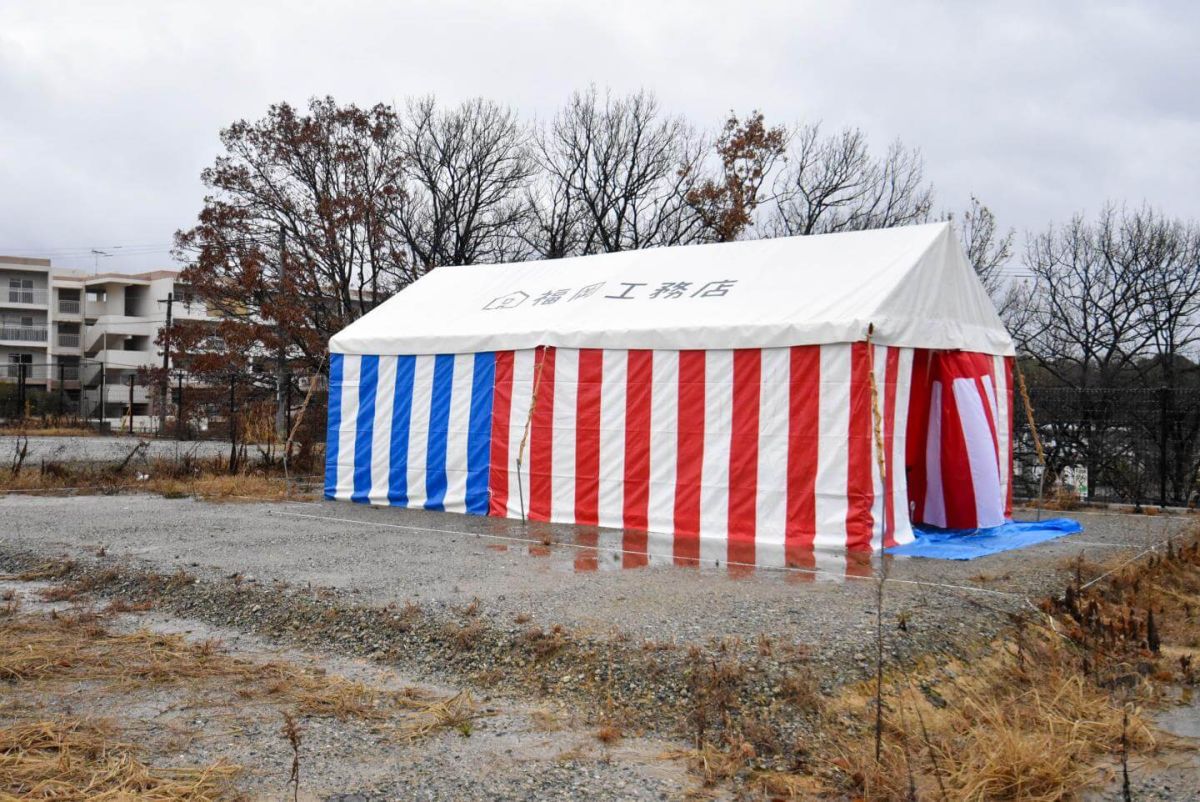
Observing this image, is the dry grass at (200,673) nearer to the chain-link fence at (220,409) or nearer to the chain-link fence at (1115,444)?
the chain-link fence at (220,409)

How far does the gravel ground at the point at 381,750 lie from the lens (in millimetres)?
3096

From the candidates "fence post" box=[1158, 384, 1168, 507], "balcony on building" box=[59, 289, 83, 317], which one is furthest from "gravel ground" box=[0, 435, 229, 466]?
"balcony on building" box=[59, 289, 83, 317]

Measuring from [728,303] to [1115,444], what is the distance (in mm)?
6564

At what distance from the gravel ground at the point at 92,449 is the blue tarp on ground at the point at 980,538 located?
10.4 meters

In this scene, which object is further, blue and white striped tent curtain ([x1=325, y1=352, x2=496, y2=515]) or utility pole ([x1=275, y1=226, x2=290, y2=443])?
utility pole ([x1=275, y1=226, x2=290, y2=443])

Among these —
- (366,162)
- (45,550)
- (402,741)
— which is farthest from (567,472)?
(366,162)

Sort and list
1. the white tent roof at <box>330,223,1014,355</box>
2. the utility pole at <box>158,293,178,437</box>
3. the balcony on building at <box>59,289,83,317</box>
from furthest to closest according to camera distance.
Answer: the balcony on building at <box>59,289,83,317</box> < the utility pole at <box>158,293,178,437</box> < the white tent roof at <box>330,223,1014,355</box>

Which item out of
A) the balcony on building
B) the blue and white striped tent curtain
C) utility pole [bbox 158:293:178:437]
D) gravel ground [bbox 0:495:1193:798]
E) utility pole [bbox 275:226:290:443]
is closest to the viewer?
gravel ground [bbox 0:495:1193:798]

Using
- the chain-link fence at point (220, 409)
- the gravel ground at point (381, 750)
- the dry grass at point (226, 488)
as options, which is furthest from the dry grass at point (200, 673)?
the dry grass at point (226, 488)

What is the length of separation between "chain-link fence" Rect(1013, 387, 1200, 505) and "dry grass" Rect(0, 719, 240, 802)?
10.5 metres

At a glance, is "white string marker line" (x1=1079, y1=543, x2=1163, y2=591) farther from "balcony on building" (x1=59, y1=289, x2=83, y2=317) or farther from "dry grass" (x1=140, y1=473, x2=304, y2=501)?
"balcony on building" (x1=59, y1=289, x2=83, y2=317)

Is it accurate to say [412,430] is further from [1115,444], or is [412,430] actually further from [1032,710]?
[1115,444]

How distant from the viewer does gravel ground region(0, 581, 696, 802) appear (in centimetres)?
310

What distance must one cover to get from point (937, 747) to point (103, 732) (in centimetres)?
291
